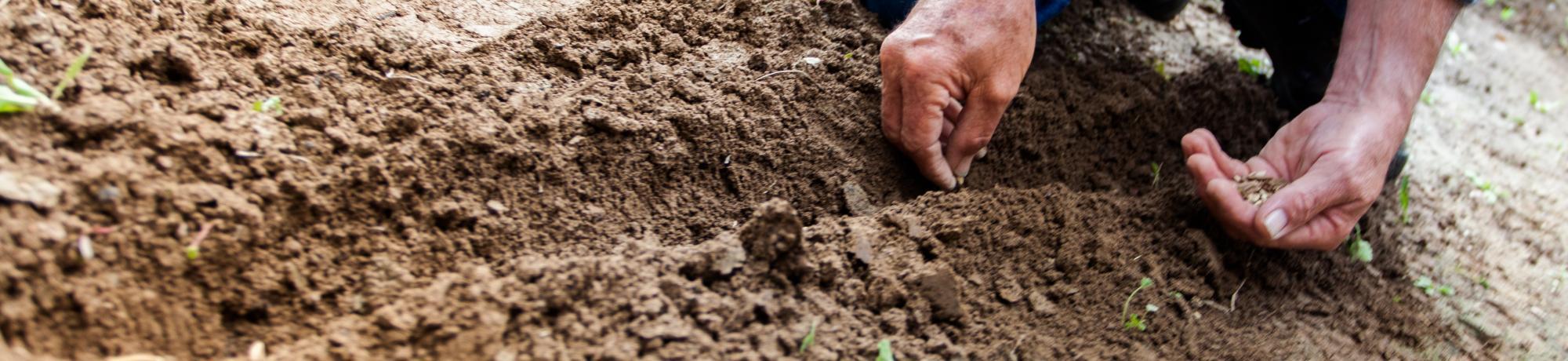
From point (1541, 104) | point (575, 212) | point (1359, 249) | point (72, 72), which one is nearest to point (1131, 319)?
point (1359, 249)

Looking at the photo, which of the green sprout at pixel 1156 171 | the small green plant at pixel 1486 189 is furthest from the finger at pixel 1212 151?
the small green plant at pixel 1486 189

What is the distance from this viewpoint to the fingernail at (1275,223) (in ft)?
5.79

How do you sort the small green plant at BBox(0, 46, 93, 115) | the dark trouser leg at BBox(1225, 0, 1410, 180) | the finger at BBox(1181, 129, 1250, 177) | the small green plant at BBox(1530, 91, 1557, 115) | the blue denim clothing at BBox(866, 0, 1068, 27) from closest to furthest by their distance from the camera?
the small green plant at BBox(0, 46, 93, 115) → the finger at BBox(1181, 129, 1250, 177) → the blue denim clothing at BBox(866, 0, 1068, 27) → the dark trouser leg at BBox(1225, 0, 1410, 180) → the small green plant at BBox(1530, 91, 1557, 115)

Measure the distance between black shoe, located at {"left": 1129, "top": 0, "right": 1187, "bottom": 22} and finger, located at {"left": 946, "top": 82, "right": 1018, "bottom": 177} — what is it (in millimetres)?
1209

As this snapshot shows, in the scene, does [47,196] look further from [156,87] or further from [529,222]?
[529,222]

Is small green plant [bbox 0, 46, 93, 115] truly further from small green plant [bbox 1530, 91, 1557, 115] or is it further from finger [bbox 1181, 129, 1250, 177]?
small green plant [bbox 1530, 91, 1557, 115]

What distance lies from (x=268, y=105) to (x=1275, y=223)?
6.32 feet

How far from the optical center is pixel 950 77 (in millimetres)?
1797

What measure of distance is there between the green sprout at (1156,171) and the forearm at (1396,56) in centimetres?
45

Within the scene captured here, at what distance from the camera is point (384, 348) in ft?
3.78

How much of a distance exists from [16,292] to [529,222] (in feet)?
2.12

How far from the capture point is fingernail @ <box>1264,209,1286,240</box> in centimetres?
176

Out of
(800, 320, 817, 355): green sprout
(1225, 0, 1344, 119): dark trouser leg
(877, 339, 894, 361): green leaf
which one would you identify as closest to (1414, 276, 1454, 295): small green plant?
(1225, 0, 1344, 119): dark trouser leg

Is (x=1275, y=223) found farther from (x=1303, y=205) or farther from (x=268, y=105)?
(x=268, y=105)
